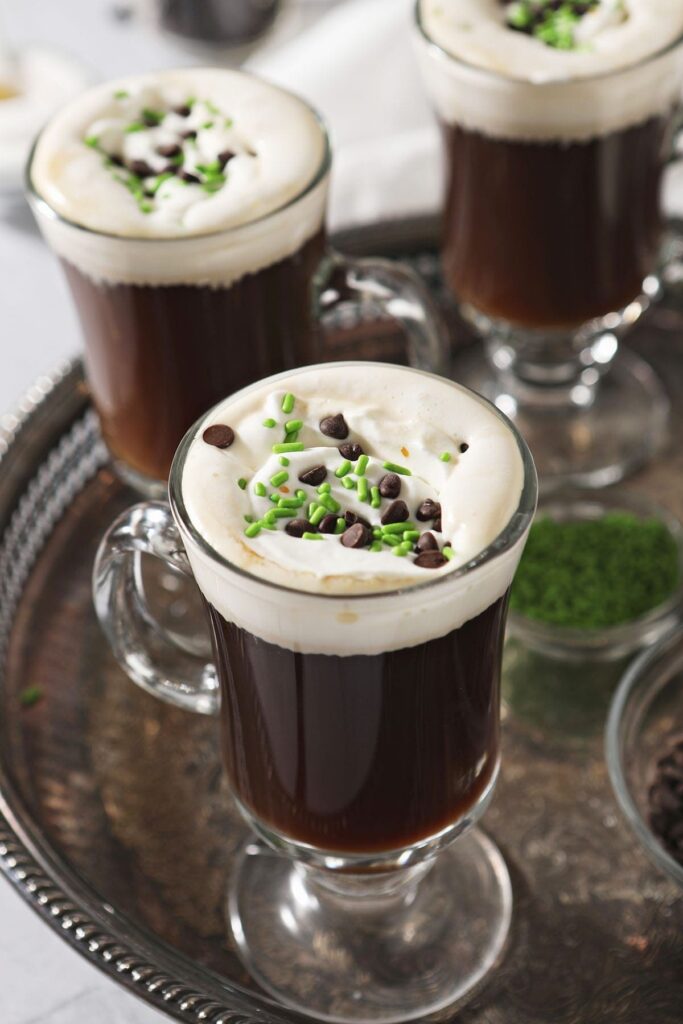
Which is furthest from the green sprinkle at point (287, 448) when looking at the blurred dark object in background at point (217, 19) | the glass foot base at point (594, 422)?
the blurred dark object in background at point (217, 19)

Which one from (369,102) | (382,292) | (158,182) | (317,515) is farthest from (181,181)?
(369,102)

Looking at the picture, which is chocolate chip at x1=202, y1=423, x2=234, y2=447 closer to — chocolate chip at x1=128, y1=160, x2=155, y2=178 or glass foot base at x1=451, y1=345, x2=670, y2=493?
chocolate chip at x1=128, y1=160, x2=155, y2=178

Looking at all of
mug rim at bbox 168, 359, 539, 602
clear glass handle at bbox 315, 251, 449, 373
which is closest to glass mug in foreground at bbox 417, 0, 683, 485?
clear glass handle at bbox 315, 251, 449, 373

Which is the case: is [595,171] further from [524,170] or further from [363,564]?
[363,564]

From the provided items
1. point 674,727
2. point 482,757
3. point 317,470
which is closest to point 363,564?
point 317,470

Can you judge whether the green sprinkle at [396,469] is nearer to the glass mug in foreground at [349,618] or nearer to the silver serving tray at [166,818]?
the glass mug in foreground at [349,618]

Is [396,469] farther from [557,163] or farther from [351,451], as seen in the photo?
[557,163]
